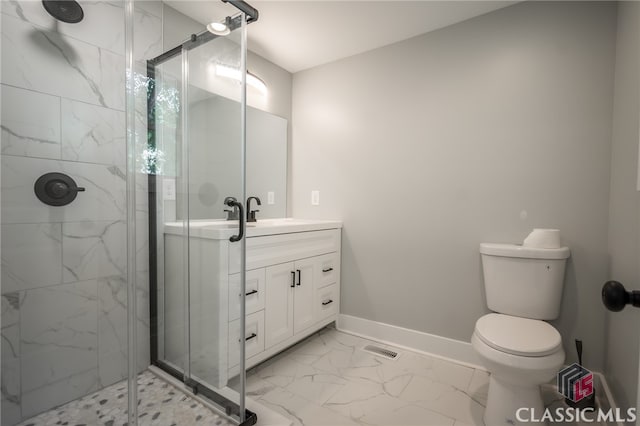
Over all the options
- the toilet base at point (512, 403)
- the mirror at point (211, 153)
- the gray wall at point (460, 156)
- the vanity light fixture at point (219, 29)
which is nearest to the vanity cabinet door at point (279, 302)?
the mirror at point (211, 153)

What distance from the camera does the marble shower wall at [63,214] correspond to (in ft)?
3.93

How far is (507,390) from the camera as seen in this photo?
52.7 inches

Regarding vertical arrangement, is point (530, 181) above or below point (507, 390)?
above

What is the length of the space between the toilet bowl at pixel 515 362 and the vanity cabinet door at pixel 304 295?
3.47 feet

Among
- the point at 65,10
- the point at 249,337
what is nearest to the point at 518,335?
the point at 249,337

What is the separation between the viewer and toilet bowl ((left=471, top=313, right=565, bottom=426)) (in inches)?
47.9

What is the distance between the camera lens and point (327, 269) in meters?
2.31

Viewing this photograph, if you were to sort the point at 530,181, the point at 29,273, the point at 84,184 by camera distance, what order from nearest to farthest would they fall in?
the point at 29,273 → the point at 84,184 → the point at 530,181

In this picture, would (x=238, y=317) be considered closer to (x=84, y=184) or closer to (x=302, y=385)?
(x=302, y=385)

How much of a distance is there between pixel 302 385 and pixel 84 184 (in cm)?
153

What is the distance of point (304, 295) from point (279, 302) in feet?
0.81

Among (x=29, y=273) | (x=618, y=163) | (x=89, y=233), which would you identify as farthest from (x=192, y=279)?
(x=618, y=163)

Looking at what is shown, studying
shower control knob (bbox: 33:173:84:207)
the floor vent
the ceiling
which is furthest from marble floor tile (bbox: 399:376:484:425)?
the ceiling

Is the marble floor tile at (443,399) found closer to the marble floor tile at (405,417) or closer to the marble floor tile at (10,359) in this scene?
the marble floor tile at (405,417)
